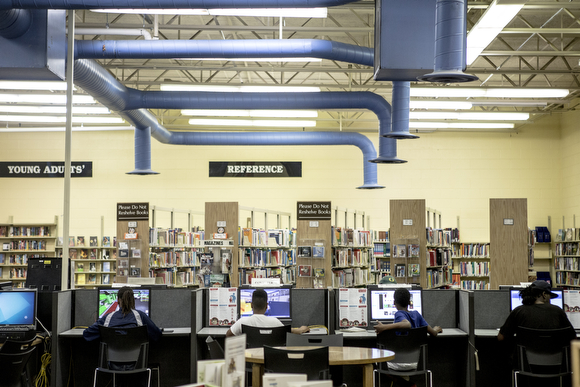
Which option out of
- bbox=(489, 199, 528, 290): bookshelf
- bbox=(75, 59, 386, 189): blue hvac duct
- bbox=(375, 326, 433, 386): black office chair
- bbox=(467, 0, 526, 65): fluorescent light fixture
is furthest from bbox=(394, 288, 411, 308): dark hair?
bbox=(75, 59, 386, 189): blue hvac duct

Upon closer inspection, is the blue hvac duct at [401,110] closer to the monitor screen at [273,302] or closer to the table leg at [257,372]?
the monitor screen at [273,302]

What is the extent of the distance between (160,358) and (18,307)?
144 centimetres

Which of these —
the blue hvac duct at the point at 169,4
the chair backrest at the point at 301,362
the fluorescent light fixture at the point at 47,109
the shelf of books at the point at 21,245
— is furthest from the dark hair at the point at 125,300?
the shelf of books at the point at 21,245

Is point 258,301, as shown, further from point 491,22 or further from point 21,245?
point 21,245

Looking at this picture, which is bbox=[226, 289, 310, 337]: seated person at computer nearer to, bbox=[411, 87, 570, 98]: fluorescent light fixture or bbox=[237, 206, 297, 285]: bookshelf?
bbox=[237, 206, 297, 285]: bookshelf

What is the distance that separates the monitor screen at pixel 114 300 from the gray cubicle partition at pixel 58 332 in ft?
1.08

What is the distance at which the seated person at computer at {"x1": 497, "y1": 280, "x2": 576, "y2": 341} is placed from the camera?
16.2 ft

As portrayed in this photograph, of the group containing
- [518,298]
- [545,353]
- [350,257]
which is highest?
[350,257]

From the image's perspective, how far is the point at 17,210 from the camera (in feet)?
49.4

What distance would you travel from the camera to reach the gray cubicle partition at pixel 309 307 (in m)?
5.77

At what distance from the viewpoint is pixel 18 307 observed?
555cm

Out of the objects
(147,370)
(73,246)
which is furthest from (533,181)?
(147,370)

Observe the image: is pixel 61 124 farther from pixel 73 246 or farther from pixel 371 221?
pixel 371 221

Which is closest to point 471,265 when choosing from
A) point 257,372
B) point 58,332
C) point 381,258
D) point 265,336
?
point 381,258
